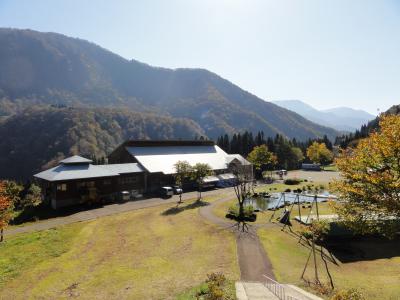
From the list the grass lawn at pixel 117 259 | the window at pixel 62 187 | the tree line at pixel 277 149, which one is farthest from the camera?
the tree line at pixel 277 149

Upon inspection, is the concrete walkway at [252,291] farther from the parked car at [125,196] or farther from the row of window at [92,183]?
the parked car at [125,196]

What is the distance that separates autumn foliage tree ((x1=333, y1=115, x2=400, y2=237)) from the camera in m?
17.7

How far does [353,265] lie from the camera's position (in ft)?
87.9

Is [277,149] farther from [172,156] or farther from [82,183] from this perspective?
[82,183]

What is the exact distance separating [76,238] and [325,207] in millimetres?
39378

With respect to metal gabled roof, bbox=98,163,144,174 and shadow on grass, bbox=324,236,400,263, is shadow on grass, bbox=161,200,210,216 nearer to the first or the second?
metal gabled roof, bbox=98,163,144,174

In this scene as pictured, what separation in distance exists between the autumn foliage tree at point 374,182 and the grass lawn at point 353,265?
4197mm

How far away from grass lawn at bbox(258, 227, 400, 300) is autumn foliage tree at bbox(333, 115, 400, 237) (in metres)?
4.20

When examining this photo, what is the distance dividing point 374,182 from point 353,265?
42.9ft

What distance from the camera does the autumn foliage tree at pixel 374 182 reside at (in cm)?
1770

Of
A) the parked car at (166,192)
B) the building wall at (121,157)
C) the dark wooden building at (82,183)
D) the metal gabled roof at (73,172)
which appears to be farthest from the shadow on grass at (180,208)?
the building wall at (121,157)

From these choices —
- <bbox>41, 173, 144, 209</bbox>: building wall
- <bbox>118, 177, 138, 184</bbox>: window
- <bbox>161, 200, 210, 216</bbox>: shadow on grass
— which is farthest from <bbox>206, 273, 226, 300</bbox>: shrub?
<bbox>118, 177, 138, 184</bbox>: window

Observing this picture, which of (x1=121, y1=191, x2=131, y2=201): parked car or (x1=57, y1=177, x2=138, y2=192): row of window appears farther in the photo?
(x1=121, y1=191, x2=131, y2=201): parked car

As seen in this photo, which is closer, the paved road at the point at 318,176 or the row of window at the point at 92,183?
the row of window at the point at 92,183
